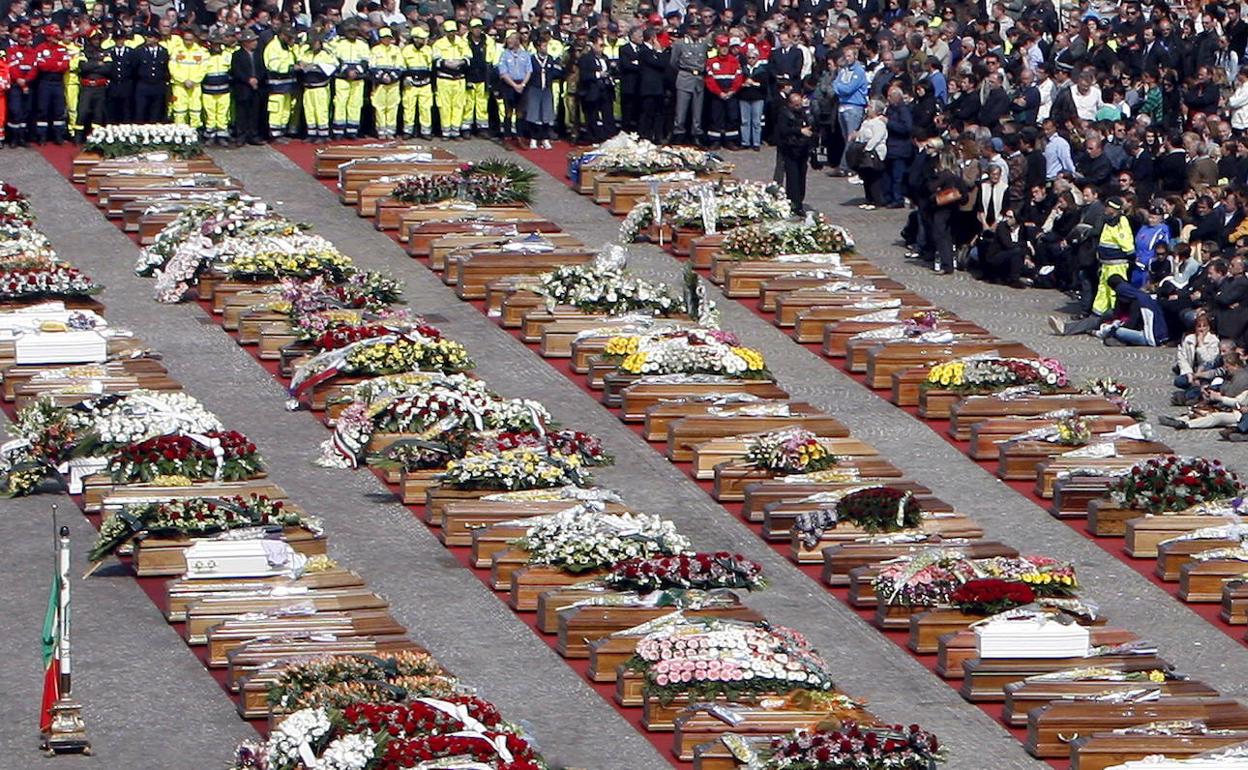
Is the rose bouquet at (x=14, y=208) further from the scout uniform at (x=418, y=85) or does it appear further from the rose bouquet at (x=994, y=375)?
the rose bouquet at (x=994, y=375)

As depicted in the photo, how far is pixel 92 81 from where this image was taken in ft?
140

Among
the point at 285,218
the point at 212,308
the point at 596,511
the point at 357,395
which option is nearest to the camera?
the point at 596,511

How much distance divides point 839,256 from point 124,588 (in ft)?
41.8

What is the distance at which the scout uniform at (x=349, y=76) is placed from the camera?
4353 centimetres

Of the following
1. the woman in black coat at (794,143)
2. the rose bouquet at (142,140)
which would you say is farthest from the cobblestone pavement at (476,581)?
the rose bouquet at (142,140)

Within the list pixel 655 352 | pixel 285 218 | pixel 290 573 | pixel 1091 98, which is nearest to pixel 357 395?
pixel 655 352

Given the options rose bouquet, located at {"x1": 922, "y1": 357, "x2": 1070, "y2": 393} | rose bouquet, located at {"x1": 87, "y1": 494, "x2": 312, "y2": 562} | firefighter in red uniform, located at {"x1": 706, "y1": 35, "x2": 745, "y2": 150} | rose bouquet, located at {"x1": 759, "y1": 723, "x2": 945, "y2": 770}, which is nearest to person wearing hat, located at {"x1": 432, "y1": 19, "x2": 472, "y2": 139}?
firefighter in red uniform, located at {"x1": 706, "y1": 35, "x2": 745, "y2": 150}

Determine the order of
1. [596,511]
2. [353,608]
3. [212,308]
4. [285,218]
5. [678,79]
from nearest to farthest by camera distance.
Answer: [353,608], [596,511], [212,308], [285,218], [678,79]

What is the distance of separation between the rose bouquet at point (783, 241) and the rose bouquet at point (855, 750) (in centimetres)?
1538

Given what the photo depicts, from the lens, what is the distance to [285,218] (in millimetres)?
39000

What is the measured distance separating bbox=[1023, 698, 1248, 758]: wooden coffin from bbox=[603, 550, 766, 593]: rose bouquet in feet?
11.5

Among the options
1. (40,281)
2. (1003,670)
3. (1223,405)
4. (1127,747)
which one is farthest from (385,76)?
(1127,747)

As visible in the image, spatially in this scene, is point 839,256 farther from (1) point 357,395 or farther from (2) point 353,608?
(2) point 353,608

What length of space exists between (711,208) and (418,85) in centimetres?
639
